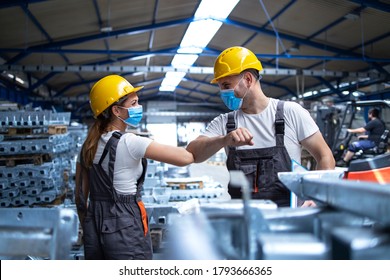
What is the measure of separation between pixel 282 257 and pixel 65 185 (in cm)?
573

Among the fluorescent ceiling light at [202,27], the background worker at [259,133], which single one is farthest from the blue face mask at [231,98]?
the fluorescent ceiling light at [202,27]

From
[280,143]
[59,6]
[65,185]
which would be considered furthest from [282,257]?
[59,6]

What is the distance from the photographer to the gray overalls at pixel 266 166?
6.56 ft

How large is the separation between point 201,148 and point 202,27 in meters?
9.64

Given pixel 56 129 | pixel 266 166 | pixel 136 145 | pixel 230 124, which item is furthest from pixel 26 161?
pixel 266 166

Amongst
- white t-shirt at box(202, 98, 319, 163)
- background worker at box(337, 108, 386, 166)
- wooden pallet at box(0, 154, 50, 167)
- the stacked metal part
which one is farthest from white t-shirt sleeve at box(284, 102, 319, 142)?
background worker at box(337, 108, 386, 166)

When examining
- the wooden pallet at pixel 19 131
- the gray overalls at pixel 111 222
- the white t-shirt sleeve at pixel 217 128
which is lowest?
the gray overalls at pixel 111 222

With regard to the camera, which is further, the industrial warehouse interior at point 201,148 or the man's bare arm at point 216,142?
the man's bare arm at point 216,142

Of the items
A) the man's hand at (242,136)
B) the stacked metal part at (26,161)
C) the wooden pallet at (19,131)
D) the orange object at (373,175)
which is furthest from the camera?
the wooden pallet at (19,131)

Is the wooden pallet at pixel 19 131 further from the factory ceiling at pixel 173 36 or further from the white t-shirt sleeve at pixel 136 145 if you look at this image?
the white t-shirt sleeve at pixel 136 145

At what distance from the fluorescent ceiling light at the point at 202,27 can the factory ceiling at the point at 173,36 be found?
0.14 meters

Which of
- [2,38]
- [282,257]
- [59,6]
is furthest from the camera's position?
[2,38]
